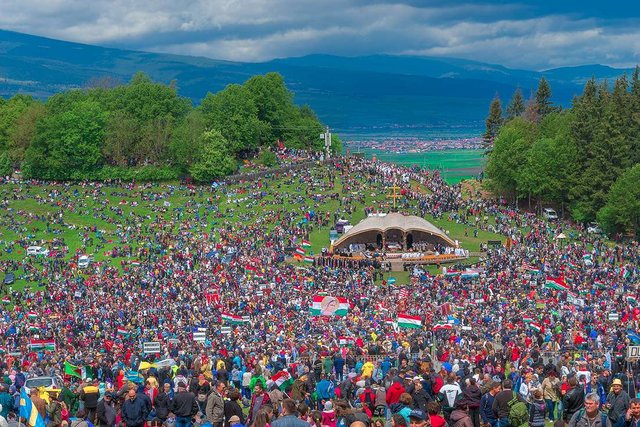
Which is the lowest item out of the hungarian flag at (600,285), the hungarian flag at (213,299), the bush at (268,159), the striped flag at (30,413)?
the hungarian flag at (213,299)

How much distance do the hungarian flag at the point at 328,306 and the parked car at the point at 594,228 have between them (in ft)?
102

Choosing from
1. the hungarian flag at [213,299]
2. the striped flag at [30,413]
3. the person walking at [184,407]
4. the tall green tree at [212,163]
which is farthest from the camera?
the tall green tree at [212,163]

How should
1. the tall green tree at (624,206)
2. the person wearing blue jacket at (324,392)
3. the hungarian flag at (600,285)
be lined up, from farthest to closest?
the tall green tree at (624,206)
the hungarian flag at (600,285)
the person wearing blue jacket at (324,392)

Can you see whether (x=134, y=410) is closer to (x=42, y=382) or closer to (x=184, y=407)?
(x=184, y=407)

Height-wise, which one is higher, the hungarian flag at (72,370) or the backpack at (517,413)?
the backpack at (517,413)

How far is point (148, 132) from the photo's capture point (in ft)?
321

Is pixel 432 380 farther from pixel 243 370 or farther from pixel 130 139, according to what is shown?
pixel 130 139

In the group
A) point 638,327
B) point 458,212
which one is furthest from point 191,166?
point 638,327

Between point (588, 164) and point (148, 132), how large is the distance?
38601 millimetres

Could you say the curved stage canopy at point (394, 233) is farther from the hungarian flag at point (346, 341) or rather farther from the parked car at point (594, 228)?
the hungarian flag at point (346, 341)

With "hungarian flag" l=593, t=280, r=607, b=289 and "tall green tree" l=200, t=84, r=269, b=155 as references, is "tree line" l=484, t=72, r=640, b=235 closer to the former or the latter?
"hungarian flag" l=593, t=280, r=607, b=289

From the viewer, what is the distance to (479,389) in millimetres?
22750

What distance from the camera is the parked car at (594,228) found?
243ft

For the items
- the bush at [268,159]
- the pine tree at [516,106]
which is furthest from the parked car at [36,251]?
the pine tree at [516,106]
